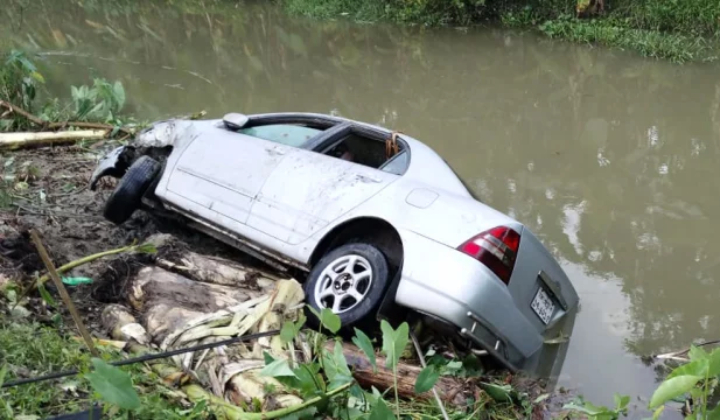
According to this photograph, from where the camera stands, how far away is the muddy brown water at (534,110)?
16.9 ft

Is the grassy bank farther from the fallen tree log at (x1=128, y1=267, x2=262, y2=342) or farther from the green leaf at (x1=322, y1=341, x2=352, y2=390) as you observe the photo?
the green leaf at (x1=322, y1=341, x2=352, y2=390)

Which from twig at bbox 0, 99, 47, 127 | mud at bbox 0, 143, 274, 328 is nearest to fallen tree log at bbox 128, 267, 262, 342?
mud at bbox 0, 143, 274, 328

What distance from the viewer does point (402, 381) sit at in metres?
3.43

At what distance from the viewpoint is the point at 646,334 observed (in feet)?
15.7

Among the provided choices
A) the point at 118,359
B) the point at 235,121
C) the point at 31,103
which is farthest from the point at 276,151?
the point at 31,103

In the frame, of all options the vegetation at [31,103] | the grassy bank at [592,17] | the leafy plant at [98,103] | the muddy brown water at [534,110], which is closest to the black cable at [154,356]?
the muddy brown water at [534,110]

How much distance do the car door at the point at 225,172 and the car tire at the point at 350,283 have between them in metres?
0.83

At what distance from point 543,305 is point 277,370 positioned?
1.92 m

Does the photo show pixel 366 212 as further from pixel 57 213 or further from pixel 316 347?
pixel 57 213

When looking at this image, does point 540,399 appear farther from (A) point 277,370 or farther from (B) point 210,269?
(B) point 210,269

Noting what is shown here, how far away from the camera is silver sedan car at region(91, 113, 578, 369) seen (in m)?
3.67

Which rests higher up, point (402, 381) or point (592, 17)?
point (592, 17)

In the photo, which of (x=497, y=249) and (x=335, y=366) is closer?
(x=335, y=366)

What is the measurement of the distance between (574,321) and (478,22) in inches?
512
